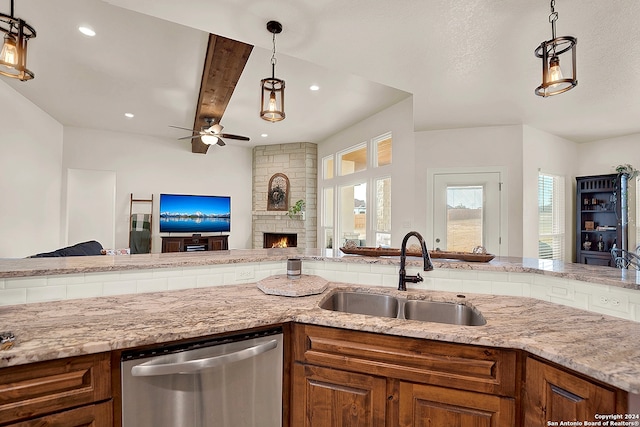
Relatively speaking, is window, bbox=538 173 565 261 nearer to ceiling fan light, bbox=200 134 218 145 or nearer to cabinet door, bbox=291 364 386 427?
cabinet door, bbox=291 364 386 427

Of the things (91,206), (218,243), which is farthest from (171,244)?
(91,206)

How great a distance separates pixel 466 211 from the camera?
423 centimetres

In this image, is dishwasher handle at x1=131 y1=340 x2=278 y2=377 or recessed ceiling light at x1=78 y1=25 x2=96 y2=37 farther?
recessed ceiling light at x1=78 y1=25 x2=96 y2=37

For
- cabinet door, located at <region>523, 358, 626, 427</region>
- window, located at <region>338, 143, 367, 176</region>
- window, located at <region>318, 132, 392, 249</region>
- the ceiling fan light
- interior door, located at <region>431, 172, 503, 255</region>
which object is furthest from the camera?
window, located at <region>338, 143, 367, 176</region>

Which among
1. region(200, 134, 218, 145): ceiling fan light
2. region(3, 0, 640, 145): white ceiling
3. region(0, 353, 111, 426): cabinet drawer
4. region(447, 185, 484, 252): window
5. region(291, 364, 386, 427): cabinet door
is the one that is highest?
region(3, 0, 640, 145): white ceiling

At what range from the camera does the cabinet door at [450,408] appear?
1.07 m

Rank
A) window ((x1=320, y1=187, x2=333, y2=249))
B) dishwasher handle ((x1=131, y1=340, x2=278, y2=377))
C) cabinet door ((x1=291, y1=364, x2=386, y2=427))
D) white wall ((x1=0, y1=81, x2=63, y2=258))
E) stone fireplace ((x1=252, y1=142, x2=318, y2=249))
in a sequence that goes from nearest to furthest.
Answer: dishwasher handle ((x1=131, y1=340, x2=278, y2=377)) < cabinet door ((x1=291, y1=364, x2=386, y2=427)) < white wall ((x1=0, y1=81, x2=63, y2=258)) < window ((x1=320, y1=187, x2=333, y2=249)) < stone fireplace ((x1=252, y1=142, x2=318, y2=249))

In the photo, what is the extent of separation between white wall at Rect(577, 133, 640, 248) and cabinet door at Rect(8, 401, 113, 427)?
6529mm

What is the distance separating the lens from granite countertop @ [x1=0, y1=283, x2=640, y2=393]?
3.06 ft

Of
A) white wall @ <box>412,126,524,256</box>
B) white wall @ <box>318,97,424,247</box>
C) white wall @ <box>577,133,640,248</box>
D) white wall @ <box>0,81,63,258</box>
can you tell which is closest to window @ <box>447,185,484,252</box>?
white wall @ <box>412,126,524,256</box>

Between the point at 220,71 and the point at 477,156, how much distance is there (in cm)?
341

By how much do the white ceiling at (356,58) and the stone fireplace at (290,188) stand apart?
1.76 metres

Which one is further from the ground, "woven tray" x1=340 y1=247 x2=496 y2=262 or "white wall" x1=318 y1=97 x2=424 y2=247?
"white wall" x1=318 y1=97 x2=424 y2=247

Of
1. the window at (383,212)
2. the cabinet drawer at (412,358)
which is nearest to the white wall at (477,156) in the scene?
the window at (383,212)
